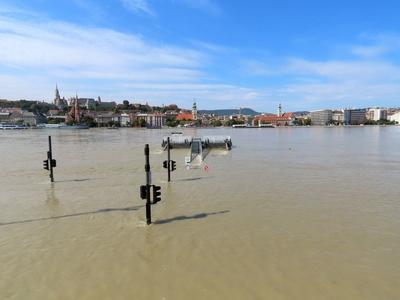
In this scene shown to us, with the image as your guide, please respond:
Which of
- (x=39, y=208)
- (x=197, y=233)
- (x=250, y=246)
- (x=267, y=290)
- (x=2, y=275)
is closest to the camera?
(x=267, y=290)

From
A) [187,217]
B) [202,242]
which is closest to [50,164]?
[187,217]

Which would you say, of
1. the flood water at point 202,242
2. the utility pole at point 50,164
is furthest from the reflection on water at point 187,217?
the utility pole at point 50,164

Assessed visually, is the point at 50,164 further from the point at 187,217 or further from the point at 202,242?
the point at 202,242

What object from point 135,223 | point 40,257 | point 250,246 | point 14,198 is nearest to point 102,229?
point 135,223

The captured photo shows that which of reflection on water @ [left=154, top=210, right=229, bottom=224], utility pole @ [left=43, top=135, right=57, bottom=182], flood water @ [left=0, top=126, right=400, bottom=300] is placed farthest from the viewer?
utility pole @ [left=43, top=135, right=57, bottom=182]

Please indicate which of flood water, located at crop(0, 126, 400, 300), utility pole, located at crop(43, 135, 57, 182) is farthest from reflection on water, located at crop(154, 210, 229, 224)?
utility pole, located at crop(43, 135, 57, 182)

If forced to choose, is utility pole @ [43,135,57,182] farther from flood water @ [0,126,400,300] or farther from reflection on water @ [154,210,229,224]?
reflection on water @ [154,210,229,224]

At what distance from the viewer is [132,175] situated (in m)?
23.8

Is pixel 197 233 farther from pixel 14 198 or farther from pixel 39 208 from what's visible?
pixel 14 198

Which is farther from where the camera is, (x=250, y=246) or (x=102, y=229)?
(x=102, y=229)

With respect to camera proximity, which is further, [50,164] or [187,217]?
[50,164]

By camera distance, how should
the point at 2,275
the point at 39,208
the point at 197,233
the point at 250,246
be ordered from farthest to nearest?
1. the point at 39,208
2. the point at 197,233
3. the point at 250,246
4. the point at 2,275

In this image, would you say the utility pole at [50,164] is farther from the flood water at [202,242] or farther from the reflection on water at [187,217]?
the reflection on water at [187,217]

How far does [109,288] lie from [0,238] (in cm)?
494
